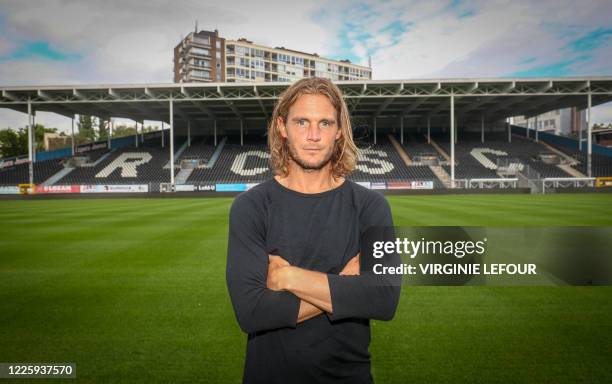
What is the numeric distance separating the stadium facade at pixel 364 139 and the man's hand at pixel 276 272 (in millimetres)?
28735

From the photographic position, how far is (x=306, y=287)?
1640mm

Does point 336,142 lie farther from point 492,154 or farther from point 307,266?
point 492,154

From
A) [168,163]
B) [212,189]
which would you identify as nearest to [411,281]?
[212,189]

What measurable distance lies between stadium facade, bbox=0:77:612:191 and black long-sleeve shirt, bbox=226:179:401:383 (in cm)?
2865

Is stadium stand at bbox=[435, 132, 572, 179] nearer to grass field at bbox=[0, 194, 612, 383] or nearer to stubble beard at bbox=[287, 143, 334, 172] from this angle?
grass field at bbox=[0, 194, 612, 383]

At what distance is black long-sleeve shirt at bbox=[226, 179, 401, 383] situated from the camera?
1.65 meters

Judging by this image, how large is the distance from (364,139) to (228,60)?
42.4 metres

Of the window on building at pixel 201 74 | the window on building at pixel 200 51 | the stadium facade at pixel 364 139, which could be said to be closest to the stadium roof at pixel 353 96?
the stadium facade at pixel 364 139

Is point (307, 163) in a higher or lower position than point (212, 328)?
higher

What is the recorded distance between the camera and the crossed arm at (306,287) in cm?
164

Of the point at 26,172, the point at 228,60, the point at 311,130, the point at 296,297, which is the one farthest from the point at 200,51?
the point at 296,297

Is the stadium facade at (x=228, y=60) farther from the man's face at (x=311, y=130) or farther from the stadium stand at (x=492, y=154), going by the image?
the man's face at (x=311, y=130)

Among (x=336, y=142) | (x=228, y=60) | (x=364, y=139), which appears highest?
(x=228, y=60)

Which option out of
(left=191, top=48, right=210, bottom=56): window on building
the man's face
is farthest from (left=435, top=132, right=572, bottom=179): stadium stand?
(left=191, top=48, right=210, bottom=56): window on building
